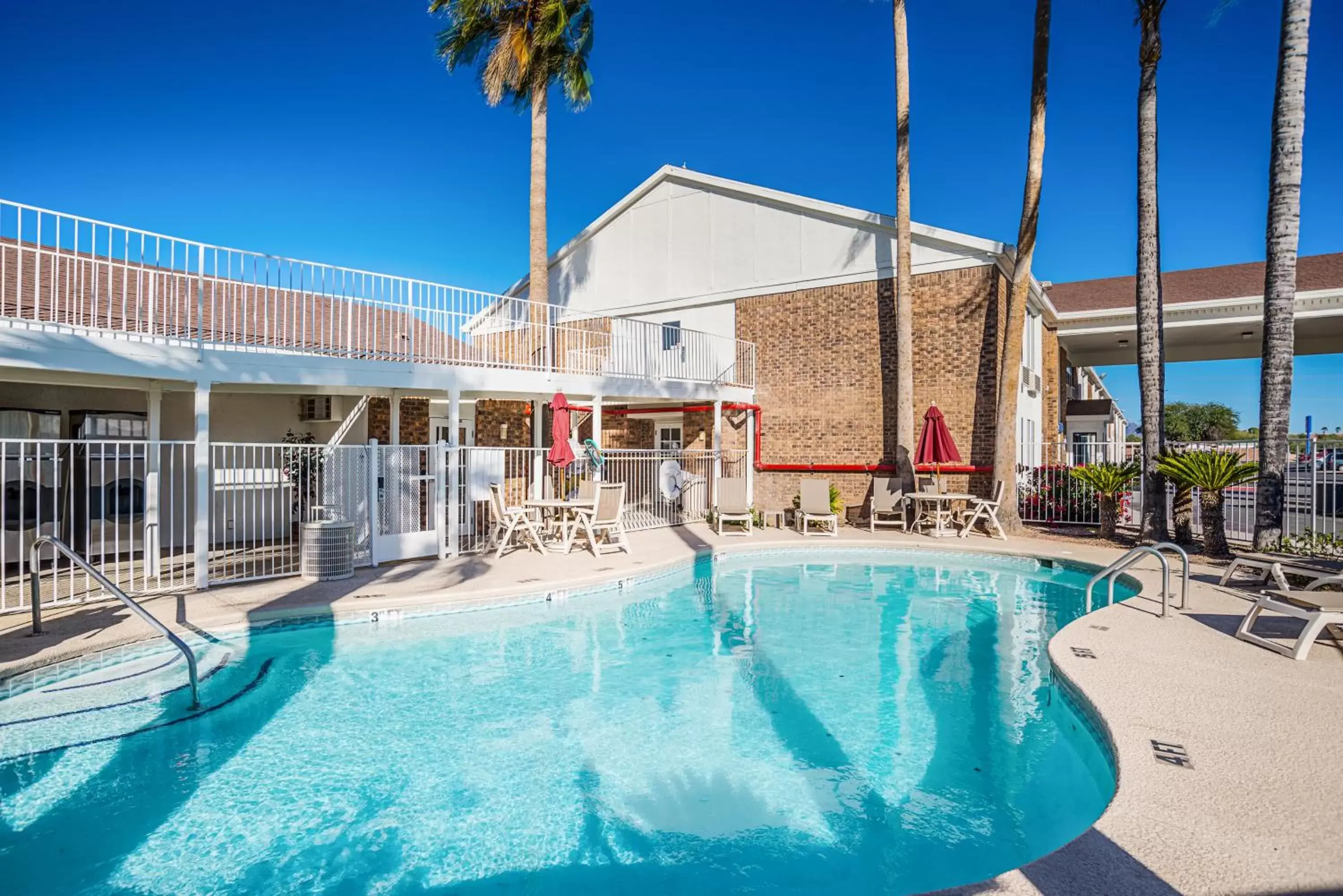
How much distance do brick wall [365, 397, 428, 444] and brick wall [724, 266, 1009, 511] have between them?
7.16m

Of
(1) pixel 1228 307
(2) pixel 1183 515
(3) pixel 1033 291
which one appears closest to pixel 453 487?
(2) pixel 1183 515

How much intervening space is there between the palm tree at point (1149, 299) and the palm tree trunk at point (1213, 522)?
0.83 m

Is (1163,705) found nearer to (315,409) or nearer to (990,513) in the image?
(990,513)

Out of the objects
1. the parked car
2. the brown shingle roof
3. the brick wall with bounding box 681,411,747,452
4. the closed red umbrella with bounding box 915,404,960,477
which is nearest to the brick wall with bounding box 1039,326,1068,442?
the brown shingle roof

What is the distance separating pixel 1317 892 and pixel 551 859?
9.97 feet

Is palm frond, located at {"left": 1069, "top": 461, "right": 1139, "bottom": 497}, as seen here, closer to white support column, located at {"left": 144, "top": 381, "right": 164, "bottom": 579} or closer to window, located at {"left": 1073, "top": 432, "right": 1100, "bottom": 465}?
window, located at {"left": 1073, "top": 432, "right": 1100, "bottom": 465}

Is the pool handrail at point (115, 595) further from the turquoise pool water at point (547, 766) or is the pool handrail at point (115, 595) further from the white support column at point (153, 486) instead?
the white support column at point (153, 486)

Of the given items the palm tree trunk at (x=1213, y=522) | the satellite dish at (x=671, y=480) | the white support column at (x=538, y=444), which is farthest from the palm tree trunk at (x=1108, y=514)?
the white support column at (x=538, y=444)

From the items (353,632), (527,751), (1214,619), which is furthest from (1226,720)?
(353,632)

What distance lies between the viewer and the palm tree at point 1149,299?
11.4m

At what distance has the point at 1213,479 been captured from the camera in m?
10.2

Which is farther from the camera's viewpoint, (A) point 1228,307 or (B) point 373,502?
(A) point 1228,307

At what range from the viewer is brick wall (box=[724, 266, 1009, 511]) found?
14016 mm

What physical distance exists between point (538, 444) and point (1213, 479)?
11971 mm
